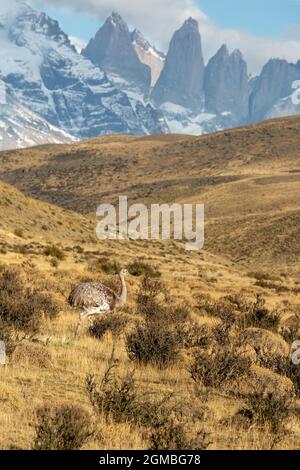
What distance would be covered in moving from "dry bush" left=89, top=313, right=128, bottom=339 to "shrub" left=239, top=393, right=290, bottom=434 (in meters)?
5.98

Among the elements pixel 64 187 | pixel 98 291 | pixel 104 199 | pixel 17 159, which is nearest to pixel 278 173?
pixel 104 199

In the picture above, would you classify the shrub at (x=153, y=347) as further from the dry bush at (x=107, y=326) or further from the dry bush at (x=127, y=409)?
the dry bush at (x=127, y=409)

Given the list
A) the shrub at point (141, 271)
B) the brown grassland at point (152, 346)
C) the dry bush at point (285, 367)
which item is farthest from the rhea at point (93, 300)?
the shrub at point (141, 271)

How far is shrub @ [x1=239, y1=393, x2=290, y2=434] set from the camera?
821 cm

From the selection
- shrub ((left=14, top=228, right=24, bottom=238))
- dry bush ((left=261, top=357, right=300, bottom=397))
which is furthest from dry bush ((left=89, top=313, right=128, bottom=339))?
shrub ((left=14, top=228, right=24, bottom=238))

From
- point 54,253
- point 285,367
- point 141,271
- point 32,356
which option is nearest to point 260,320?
point 285,367

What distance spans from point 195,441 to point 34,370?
4206mm

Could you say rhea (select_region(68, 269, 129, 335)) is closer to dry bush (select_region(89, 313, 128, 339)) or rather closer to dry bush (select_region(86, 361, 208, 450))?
dry bush (select_region(89, 313, 128, 339))

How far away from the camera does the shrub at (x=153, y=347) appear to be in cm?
1157

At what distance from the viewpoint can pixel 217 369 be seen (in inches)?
413

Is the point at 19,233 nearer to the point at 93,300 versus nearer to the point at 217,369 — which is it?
the point at 93,300

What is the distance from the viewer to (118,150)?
576 feet
